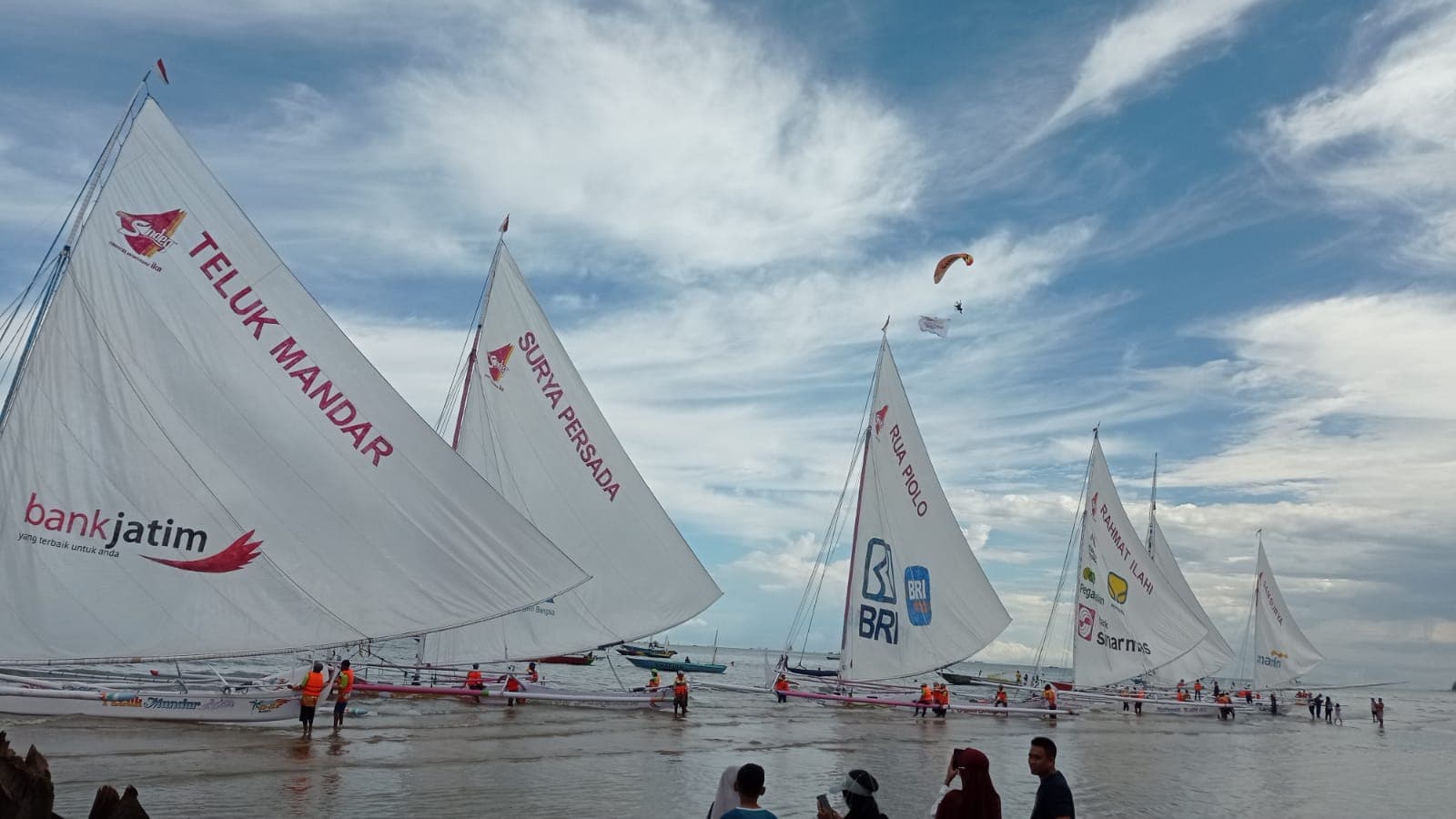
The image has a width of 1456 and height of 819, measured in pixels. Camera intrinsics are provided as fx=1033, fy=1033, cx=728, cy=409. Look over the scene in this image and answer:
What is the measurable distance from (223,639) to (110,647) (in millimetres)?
1544

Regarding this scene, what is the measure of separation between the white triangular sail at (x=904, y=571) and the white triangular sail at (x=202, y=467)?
17117mm

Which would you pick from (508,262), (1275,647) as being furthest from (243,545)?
(1275,647)

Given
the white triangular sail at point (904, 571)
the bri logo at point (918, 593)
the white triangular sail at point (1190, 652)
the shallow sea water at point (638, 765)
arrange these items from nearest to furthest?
the shallow sea water at point (638, 765) → the white triangular sail at point (904, 571) → the bri logo at point (918, 593) → the white triangular sail at point (1190, 652)

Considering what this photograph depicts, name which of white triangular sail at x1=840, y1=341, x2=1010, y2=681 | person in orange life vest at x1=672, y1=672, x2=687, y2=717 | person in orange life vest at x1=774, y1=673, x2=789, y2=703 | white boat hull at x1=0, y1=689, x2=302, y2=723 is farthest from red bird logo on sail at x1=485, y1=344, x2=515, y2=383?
person in orange life vest at x1=774, y1=673, x2=789, y2=703

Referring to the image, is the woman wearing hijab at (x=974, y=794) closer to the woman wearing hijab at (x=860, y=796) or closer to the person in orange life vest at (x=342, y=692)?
the woman wearing hijab at (x=860, y=796)

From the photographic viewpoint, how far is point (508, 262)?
28.2m

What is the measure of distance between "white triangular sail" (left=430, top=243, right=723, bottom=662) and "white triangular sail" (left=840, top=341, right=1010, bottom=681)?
276 inches

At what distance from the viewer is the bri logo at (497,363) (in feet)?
89.4

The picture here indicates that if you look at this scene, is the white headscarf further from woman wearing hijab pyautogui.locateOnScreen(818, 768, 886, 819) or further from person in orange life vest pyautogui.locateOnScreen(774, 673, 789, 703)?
person in orange life vest pyautogui.locateOnScreen(774, 673, 789, 703)

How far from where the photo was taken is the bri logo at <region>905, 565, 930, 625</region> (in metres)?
33.8

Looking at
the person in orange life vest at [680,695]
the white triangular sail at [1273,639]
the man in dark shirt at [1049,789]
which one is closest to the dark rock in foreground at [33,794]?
the man in dark shirt at [1049,789]

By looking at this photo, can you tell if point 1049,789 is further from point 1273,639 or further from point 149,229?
point 1273,639

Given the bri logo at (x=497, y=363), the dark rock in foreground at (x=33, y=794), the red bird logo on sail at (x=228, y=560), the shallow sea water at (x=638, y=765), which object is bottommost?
the shallow sea water at (x=638, y=765)

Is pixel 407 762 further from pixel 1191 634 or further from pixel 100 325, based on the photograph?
pixel 1191 634
